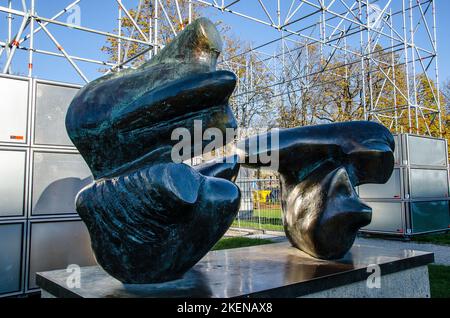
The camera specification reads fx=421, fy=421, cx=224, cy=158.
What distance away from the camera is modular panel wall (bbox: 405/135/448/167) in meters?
10.0

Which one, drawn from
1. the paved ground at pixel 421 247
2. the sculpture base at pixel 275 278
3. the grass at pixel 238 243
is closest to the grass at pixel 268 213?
the paved ground at pixel 421 247

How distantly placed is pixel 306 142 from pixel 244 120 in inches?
584

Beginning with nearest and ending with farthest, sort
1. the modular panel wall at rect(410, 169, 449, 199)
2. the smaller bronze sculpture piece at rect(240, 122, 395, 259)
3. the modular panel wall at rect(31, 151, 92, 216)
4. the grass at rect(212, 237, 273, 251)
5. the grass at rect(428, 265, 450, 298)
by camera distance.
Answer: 1. the smaller bronze sculpture piece at rect(240, 122, 395, 259)
2. the grass at rect(428, 265, 450, 298)
3. the modular panel wall at rect(31, 151, 92, 216)
4. the grass at rect(212, 237, 273, 251)
5. the modular panel wall at rect(410, 169, 449, 199)

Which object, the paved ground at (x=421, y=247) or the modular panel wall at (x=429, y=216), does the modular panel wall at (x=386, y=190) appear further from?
the paved ground at (x=421, y=247)

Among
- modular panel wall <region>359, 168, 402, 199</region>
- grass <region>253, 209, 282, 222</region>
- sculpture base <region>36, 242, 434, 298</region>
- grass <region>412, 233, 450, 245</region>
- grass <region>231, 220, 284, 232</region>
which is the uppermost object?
modular panel wall <region>359, 168, 402, 199</region>

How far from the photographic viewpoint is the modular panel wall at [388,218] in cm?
970

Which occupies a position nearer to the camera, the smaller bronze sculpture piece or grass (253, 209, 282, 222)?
the smaller bronze sculpture piece

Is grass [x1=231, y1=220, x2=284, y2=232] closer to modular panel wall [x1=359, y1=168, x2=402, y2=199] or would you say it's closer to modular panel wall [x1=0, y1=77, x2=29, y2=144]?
modular panel wall [x1=359, y1=168, x2=402, y2=199]

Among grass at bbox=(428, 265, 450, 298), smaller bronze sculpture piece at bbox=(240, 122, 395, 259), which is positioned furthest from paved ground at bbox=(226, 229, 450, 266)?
smaller bronze sculpture piece at bbox=(240, 122, 395, 259)

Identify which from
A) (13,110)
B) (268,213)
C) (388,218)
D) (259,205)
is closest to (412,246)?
(388,218)

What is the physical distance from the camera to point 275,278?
3.22m

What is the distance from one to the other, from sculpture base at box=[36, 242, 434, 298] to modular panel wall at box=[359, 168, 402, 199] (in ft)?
18.9
